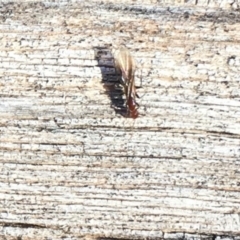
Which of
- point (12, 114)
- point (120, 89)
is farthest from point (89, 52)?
point (12, 114)

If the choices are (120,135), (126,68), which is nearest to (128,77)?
(126,68)

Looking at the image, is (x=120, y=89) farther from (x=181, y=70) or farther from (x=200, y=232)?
(x=200, y=232)

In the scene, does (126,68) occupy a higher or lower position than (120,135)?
higher

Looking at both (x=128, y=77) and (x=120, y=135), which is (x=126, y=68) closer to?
(x=128, y=77)
